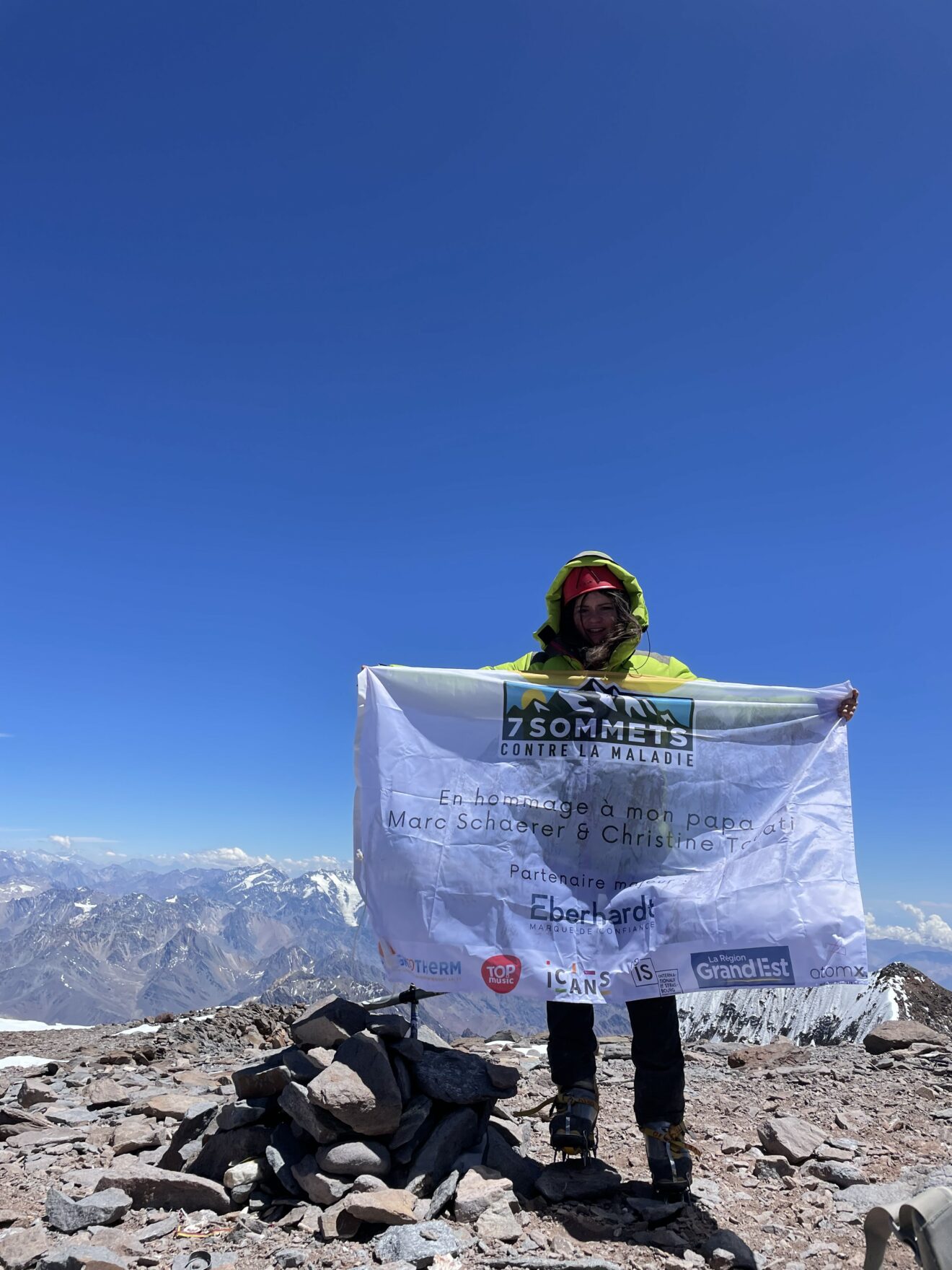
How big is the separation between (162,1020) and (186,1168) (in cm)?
1386

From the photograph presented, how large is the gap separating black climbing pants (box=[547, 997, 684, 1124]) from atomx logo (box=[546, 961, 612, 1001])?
103mm

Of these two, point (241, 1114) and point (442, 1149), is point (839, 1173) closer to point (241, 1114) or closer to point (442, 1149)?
→ point (442, 1149)

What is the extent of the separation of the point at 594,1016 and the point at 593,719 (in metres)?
2.17

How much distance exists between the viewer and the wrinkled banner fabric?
218 inches

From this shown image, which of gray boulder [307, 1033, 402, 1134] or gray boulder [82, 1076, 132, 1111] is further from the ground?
gray boulder [307, 1033, 402, 1134]

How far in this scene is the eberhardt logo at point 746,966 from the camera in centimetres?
550

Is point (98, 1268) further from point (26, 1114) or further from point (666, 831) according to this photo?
point (666, 831)

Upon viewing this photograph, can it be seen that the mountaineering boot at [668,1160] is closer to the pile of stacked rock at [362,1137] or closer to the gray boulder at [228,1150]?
the pile of stacked rock at [362,1137]

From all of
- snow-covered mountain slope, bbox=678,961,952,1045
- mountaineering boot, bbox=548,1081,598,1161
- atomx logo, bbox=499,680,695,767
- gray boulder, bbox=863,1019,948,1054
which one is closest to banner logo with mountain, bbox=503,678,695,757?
atomx logo, bbox=499,680,695,767

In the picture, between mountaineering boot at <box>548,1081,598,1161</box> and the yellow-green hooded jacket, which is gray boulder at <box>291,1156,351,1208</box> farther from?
the yellow-green hooded jacket

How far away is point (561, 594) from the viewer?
6.33 meters

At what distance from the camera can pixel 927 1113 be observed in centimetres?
722

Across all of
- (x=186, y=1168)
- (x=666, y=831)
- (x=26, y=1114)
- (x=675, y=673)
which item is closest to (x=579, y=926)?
(x=666, y=831)

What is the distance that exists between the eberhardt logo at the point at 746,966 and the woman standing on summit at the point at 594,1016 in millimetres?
372
